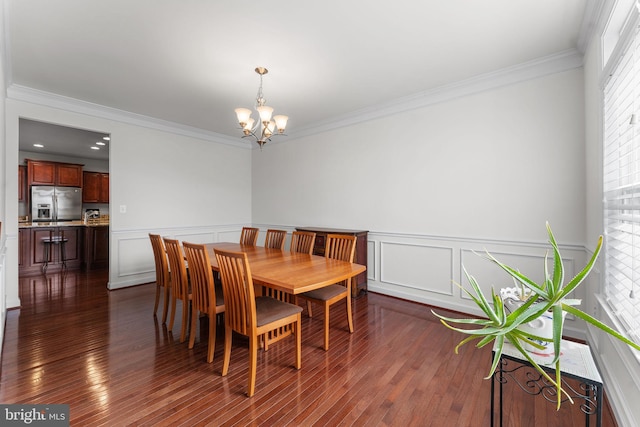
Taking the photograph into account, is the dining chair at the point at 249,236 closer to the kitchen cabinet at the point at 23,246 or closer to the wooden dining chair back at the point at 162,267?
the wooden dining chair back at the point at 162,267

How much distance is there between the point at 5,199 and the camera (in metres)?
3.28

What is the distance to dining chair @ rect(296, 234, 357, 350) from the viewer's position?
2553 mm

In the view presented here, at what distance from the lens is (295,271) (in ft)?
7.61

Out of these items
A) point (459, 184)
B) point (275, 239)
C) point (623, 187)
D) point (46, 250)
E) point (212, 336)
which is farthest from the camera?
point (46, 250)

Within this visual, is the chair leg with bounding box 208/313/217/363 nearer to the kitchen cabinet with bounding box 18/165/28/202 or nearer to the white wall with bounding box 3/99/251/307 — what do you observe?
the white wall with bounding box 3/99/251/307

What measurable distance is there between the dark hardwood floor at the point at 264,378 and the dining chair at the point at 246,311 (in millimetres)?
210

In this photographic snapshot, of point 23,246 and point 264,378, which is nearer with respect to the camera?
point 264,378

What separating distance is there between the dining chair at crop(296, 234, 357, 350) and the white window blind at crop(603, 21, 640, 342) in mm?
1836

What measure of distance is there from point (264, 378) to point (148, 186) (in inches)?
148

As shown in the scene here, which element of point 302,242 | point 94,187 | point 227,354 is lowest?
point 227,354

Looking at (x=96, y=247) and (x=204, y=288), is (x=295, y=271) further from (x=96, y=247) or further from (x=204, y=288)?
(x=96, y=247)

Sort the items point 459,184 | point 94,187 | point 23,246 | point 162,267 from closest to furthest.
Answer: point 162,267, point 459,184, point 23,246, point 94,187

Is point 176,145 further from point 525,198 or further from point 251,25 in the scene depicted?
point 525,198
